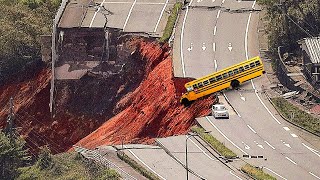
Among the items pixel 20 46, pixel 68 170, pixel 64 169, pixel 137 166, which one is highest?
A: pixel 20 46

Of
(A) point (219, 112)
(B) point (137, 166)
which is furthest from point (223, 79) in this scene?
(B) point (137, 166)

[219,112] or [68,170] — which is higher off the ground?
[219,112]

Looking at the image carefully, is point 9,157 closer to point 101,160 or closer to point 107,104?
point 101,160

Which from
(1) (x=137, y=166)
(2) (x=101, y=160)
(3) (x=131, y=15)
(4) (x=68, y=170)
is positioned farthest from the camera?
(3) (x=131, y=15)

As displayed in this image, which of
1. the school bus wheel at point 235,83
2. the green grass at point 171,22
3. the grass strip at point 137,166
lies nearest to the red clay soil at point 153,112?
the green grass at point 171,22

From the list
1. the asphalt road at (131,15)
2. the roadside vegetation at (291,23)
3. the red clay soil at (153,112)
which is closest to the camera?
the red clay soil at (153,112)

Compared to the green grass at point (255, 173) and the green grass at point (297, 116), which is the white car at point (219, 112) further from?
the green grass at point (255, 173)
